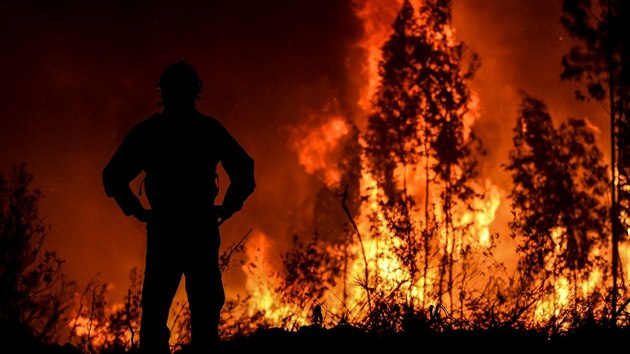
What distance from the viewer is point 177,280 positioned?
3949 millimetres

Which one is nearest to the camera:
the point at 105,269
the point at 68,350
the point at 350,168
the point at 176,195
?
the point at 176,195

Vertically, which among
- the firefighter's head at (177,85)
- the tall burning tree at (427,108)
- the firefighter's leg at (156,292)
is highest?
the tall burning tree at (427,108)

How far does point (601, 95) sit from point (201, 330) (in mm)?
21361

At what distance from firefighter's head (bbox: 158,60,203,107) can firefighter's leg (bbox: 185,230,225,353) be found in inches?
42.2

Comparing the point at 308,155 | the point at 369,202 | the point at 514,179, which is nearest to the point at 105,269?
the point at 308,155

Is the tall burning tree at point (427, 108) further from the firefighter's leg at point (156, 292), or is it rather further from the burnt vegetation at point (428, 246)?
the firefighter's leg at point (156, 292)

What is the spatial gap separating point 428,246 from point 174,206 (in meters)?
9.01

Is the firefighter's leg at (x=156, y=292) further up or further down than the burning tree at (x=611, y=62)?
further down

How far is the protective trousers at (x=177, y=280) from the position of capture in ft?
→ 12.6

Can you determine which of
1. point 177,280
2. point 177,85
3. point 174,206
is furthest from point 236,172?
point 177,280

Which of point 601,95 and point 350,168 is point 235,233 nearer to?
point 350,168

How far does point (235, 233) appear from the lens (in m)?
37.7

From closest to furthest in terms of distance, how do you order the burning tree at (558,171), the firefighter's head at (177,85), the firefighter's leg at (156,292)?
1. the firefighter's leg at (156,292)
2. the firefighter's head at (177,85)
3. the burning tree at (558,171)

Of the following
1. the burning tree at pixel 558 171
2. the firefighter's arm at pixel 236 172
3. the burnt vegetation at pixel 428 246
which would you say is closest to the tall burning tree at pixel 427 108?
the burnt vegetation at pixel 428 246
